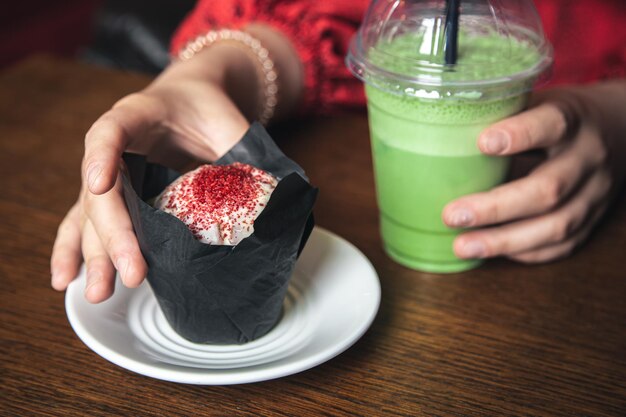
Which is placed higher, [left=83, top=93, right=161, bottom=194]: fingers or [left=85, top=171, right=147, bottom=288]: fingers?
[left=83, top=93, right=161, bottom=194]: fingers

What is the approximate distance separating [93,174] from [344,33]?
0.81 metres

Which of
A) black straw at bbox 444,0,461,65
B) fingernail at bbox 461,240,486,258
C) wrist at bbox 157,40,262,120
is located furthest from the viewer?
wrist at bbox 157,40,262,120

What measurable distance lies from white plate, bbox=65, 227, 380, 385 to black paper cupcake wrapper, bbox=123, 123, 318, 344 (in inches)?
0.9

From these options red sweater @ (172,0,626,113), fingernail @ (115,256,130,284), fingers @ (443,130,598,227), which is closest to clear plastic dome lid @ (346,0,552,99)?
fingers @ (443,130,598,227)

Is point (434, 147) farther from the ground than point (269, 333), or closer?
farther from the ground

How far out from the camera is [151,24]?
2.03 metres

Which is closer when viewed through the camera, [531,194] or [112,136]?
[112,136]

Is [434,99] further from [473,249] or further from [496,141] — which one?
[473,249]

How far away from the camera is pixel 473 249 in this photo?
86 cm

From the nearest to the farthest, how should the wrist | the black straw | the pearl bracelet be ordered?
the black straw → the wrist → the pearl bracelet

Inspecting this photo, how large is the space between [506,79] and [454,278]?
0.26 metres

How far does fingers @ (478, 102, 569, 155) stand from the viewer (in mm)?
802

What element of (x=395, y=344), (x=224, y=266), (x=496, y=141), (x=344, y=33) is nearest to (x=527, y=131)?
(x=496, y=141)

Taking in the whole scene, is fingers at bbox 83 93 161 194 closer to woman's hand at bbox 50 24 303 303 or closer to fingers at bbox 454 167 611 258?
woman's hand at bbox 50 24 303 303
